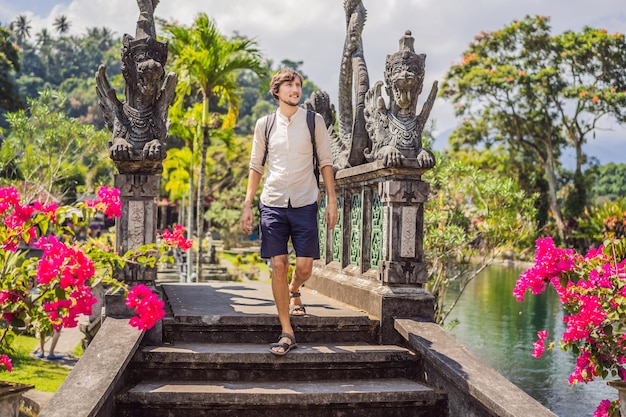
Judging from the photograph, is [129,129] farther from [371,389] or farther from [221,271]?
[221,271]

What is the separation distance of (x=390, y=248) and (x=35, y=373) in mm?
7358

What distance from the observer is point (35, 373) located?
35.9 ft

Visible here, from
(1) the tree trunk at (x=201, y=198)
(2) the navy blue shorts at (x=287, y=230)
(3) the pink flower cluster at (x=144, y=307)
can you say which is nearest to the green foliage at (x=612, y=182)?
(1) the tree trunk at (x=201, y=198)

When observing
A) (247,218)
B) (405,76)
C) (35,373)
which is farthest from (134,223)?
(35,373)

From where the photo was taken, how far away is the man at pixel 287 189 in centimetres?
506

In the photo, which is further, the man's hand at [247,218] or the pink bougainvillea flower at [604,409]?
the man's hand at [247,218]

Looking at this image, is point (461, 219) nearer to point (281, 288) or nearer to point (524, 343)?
point (524, 343)

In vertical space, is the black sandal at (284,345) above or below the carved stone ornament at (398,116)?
below

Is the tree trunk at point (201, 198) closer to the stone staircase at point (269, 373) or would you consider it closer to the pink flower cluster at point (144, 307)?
the stone staircase at point (269, 373)

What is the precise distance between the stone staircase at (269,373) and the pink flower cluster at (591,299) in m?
0.93

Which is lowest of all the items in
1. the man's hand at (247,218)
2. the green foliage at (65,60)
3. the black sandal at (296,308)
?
the black sandal at (296,308)

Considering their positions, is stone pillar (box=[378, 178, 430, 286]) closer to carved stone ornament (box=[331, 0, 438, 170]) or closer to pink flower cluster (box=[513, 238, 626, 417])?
carved stone ornament (box=[331, 0, 438, 170])

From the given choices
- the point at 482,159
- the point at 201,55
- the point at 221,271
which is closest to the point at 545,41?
the point at 482,159

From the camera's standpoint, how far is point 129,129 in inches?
215
